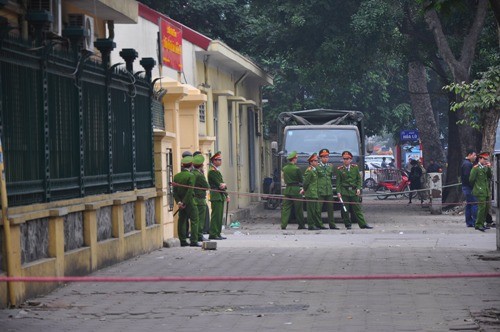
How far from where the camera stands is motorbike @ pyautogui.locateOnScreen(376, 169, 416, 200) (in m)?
47.6

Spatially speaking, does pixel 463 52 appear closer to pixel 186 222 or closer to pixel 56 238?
pixel 186 222

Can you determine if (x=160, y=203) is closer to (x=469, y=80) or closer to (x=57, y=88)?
(x=57, y=88)

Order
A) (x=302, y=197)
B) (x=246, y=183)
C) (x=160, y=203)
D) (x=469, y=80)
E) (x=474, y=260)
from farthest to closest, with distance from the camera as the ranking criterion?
(x=246, y=183)
(x=469, y=80)
(x=302, y=197)
(x=160, y=203)
(x=474, y=260)

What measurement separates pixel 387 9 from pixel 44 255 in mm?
25182

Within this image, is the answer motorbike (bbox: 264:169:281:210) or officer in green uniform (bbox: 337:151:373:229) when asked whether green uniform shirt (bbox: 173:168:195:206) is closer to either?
officer in green uniform (bbox: 337:151:373:229)

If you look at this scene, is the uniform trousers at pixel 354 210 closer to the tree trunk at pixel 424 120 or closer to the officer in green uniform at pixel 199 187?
the officer in green uniform at pixel 199 187

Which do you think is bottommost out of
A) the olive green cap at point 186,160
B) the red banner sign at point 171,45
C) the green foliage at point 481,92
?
the olive green cap at point 186,160

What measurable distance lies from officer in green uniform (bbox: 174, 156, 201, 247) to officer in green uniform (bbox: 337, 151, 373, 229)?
8074 mm

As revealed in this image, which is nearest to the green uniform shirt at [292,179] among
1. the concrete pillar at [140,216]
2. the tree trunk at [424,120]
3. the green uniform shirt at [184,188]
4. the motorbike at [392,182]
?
the green uniform shirt at [184,188]

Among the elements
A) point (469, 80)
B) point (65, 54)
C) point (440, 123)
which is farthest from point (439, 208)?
point (440, 123)

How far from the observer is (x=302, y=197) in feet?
94.7

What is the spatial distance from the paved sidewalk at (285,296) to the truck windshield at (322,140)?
11.3m

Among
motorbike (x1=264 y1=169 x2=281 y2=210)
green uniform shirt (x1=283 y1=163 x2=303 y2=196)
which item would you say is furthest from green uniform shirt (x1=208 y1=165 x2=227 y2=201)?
motorbike (x1=264 y1=169 x2=281 y2=210)

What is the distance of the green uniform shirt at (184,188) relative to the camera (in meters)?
20.6
